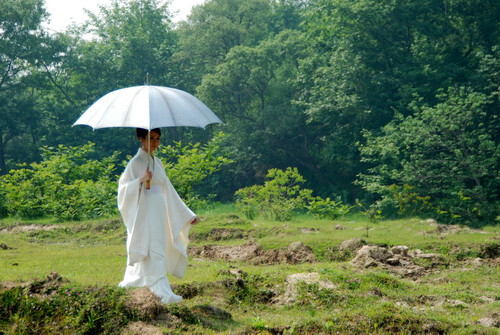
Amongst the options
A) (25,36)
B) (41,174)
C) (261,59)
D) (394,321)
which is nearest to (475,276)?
(394,321)

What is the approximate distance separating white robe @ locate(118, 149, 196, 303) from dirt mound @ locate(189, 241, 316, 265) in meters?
4.40

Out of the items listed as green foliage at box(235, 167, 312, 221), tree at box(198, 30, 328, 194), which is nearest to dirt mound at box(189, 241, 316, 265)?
green foliage at box(235, 167, 312, 221)

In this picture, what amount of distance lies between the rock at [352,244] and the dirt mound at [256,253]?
60 centimetres

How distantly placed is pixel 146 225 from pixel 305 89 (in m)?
21.8

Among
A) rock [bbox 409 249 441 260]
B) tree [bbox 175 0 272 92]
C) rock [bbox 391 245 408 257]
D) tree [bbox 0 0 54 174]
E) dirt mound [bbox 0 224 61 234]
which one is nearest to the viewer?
rock [bbox 409 249 441 260]

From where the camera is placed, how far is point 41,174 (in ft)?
63.4

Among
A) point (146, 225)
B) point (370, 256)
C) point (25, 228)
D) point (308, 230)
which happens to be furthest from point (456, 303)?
point (25, 228)

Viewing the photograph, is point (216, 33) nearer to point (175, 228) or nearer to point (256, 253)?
point (256, 253)

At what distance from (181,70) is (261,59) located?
7861mm

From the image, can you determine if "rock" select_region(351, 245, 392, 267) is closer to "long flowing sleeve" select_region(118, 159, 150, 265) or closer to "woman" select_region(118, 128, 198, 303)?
"woman" select_region(118, 128, 198, 303)

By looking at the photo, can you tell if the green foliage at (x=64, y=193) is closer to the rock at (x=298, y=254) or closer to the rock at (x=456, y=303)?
the rock at (x=298, y=254)

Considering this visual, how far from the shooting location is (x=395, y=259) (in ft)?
34.7

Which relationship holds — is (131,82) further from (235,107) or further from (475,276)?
(475,276)

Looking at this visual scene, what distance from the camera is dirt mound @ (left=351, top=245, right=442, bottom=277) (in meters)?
10.3
